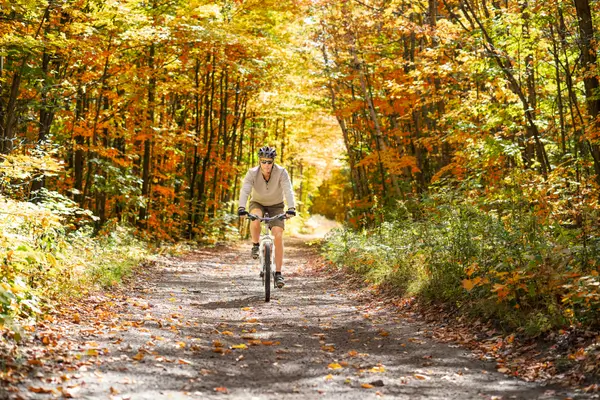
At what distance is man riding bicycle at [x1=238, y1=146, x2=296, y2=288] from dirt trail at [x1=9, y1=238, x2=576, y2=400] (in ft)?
3.51

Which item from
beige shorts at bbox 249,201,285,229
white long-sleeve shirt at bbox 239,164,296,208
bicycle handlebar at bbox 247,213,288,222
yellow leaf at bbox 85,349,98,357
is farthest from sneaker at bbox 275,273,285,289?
yellow leaf at bbox 85,349,98,357

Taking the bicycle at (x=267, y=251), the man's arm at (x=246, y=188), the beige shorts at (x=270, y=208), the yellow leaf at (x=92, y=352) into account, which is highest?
the man's arm at (x=246, y=188)

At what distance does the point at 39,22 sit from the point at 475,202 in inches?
357

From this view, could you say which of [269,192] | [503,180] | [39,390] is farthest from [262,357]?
[503,180]

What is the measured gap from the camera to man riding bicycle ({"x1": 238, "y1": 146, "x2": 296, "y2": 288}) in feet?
31.5

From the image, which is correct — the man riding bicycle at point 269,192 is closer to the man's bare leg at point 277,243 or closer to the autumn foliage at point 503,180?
the man's bare leg at point 277,243

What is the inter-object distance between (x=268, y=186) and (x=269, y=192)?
4.0 inches

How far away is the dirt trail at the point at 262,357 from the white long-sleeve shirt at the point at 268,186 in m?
1.71

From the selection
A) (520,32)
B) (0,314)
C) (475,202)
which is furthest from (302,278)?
(0,314)

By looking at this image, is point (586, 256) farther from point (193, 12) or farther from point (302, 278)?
point (193, 12)

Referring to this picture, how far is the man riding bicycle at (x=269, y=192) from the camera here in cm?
960

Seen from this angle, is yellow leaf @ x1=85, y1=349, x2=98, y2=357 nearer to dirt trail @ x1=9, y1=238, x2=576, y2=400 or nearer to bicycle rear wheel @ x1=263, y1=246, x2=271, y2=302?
dirt trail @ x1=9, y1=238, x2=576, y2=400

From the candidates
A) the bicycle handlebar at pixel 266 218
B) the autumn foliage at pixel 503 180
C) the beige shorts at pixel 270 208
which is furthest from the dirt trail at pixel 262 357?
the beige shorts at pixel 270 208

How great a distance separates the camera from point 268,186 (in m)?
9.81
